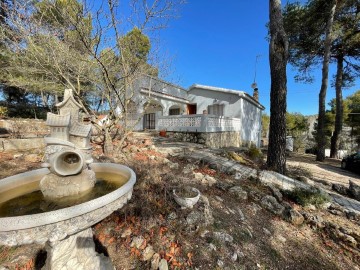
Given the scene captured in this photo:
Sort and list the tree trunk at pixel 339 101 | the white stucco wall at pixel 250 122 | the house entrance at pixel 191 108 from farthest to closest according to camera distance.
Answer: the house entrance at pixel 191 108
the white stucco wall at pixel 250 122
the tree trunk at pixel 339 101

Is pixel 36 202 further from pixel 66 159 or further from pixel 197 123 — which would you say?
pixel 197 123

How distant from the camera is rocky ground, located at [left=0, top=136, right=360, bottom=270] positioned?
2.44 m

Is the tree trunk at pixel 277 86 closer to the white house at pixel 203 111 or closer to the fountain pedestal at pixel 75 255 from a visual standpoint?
the white house at pixel 203 111

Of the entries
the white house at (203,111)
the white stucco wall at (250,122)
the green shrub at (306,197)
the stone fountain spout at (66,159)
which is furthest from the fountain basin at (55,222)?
the white stucco wall at (250,122)

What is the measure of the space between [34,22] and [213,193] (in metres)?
6.44

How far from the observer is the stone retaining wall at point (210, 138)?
1021cm

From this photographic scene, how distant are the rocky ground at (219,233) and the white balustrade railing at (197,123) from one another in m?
6.06

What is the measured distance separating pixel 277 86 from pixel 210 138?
5020 mm

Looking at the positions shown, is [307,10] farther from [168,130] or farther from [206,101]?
[168,130]

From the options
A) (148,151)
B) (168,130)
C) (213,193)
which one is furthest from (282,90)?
(168,130)

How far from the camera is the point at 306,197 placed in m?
4.41

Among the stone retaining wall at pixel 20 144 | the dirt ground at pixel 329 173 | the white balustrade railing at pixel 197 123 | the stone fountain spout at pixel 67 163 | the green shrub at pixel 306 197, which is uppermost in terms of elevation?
the white balustrade railing at pixel 197 123

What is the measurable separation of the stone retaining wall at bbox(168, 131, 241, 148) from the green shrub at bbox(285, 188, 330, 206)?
5.82 m

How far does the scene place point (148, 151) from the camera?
23.2 feet
